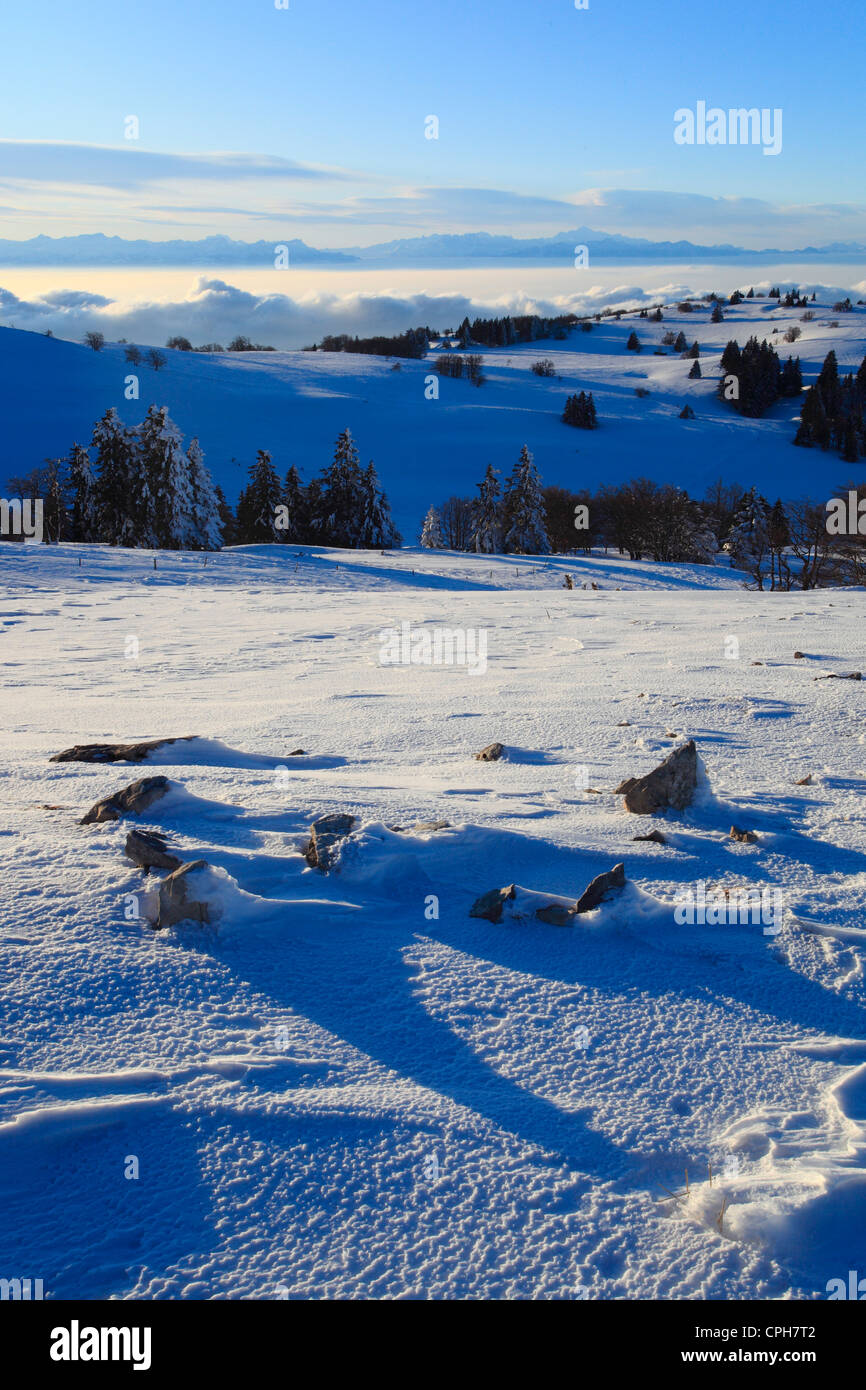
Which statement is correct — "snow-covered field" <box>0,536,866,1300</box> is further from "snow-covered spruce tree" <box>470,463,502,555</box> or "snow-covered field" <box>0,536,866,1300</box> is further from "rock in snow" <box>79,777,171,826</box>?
"snow-covered spruce tree" <box>470,463,502,555</box>

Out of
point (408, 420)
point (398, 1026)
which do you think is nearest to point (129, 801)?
point (398, 1026)

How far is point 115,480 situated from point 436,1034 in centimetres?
4370

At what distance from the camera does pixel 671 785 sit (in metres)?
4.27

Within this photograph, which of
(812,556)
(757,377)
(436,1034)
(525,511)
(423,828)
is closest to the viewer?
(436,1034)

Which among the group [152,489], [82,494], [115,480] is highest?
[115,480]

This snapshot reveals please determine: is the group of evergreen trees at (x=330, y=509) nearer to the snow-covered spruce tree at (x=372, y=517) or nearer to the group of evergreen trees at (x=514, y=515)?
the snow-covered spruce tree at (x=372, y=517)

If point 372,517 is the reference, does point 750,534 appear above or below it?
below

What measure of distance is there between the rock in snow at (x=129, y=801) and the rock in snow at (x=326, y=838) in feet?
2.64

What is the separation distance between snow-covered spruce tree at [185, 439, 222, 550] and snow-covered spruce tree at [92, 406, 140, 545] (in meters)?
2.73

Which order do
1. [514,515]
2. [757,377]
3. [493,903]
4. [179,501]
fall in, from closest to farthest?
[493,903]
[179,501]
[514,515]
[757,377]

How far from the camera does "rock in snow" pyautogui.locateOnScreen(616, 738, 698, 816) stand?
14.0 ft

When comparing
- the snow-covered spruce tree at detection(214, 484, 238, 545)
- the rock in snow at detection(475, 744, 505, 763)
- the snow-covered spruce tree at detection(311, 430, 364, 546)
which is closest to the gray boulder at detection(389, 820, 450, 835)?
the rock in snow at detection(475, 744, 505, 763)

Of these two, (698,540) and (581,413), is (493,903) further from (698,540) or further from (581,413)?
(581,413)

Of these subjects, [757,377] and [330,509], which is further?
[757,377]
